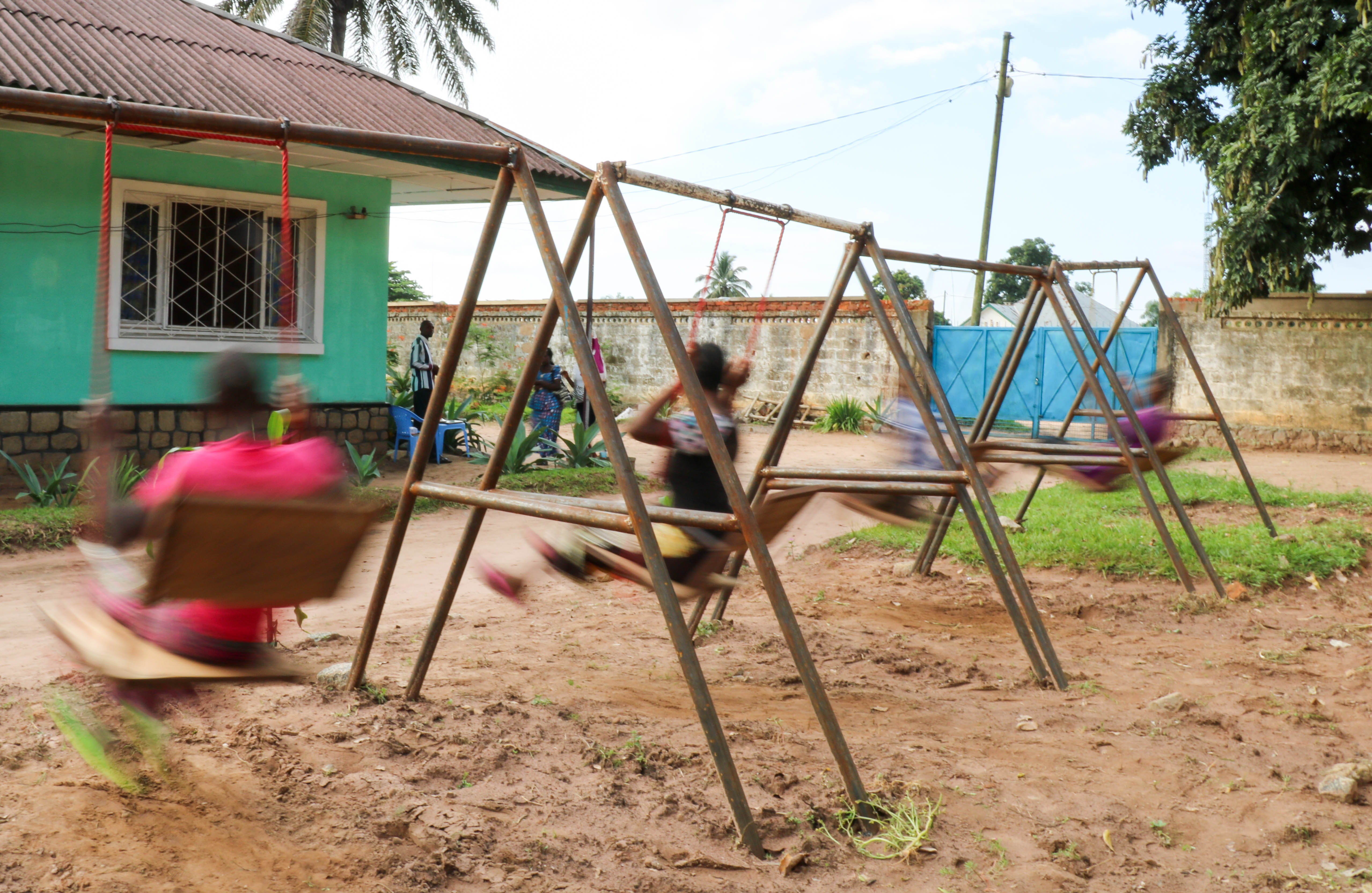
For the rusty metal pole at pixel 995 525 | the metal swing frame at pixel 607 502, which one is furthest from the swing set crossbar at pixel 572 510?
the rusty metal pole at pixel 995 525

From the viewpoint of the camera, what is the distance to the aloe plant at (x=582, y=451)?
403 inches

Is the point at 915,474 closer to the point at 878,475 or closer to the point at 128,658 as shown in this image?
the point at 878,475

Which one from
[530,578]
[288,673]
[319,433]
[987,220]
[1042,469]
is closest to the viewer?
[288,673]

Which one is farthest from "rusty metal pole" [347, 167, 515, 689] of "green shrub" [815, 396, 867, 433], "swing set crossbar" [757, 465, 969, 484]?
"green shrub" [815, 396, 867, 433]

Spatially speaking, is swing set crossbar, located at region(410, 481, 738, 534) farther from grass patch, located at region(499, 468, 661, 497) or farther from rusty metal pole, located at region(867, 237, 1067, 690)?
grass patch, located at region(499, 468, 661, 497)

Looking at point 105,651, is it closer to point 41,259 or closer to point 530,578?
point 530,578

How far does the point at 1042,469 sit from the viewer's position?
6.21m

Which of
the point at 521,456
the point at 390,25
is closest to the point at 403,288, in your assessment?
the point at 390,25

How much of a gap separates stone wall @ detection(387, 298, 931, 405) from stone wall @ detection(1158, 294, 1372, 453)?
4.33 metres

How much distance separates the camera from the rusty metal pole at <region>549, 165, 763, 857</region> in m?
2.61

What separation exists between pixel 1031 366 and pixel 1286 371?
Result: 3.72 m

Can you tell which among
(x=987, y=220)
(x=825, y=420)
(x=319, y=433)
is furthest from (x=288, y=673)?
(x=987, y=220)

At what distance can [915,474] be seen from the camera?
414 centimetres

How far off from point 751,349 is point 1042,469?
2.90 metres
